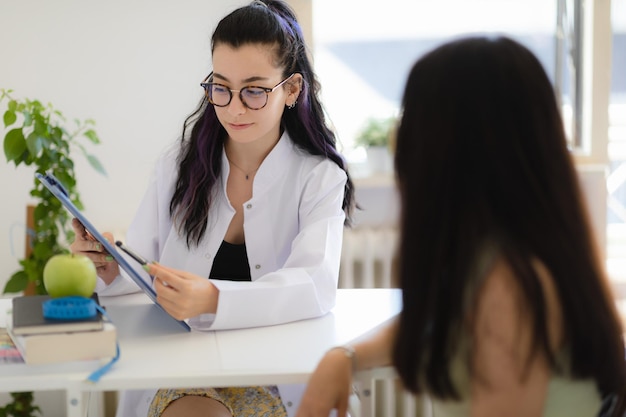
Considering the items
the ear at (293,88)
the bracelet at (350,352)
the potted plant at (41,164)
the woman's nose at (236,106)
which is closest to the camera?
the bracelet at (350,352)

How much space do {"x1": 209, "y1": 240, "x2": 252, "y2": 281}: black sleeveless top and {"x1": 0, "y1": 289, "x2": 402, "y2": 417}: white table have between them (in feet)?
0.69

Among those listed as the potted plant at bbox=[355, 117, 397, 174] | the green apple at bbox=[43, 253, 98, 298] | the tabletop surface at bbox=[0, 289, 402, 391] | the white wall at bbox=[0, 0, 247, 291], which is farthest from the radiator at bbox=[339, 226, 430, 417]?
the green apple at bbox=[43, 253, 98, 298]

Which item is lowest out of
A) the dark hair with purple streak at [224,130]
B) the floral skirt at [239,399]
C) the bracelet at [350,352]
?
the floral skirt at [239,399]

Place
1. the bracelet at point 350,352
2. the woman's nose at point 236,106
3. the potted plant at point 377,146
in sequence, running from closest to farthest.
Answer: the bracelet at point 350,352, the woman's nose at point 236,106, the potted plant at point 377,146

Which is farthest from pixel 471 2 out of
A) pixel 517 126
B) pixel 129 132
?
pixel 517 126

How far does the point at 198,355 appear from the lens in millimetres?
1585

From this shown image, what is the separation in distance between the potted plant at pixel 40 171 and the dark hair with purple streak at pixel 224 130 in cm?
71

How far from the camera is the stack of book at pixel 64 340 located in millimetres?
1499

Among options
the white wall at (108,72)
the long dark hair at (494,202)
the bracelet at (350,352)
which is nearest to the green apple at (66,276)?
the bracelet at (350,352)

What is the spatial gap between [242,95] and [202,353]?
2.01 feet

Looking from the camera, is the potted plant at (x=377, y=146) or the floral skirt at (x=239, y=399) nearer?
the floral skirt at (x=239, y=399)

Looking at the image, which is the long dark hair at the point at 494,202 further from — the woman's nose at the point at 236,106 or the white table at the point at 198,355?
the woman's nose at the point at 236,106

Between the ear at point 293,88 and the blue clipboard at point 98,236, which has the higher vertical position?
the ear at point 293,88

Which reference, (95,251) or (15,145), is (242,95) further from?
(15,145)
